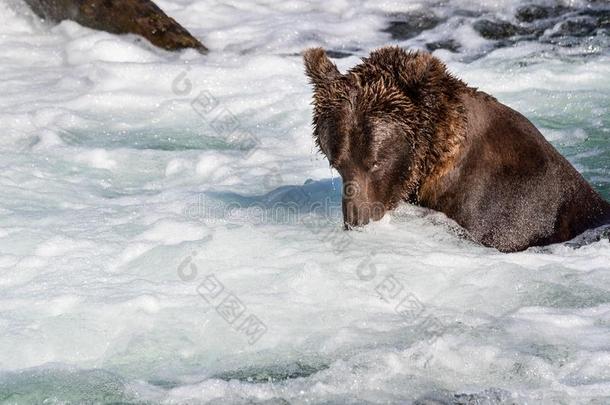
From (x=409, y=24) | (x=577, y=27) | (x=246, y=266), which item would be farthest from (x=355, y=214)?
(x=409, y=24)

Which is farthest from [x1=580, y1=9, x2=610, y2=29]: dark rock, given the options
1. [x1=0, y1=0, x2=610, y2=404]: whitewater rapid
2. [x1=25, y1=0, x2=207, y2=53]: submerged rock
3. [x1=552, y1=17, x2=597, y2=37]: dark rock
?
[x1=25, y1=0, x2=207, y2=53]: submerged rock

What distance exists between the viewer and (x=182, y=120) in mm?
9773

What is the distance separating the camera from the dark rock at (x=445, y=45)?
482 inches

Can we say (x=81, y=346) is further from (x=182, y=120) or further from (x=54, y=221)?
(x=182, y=120)

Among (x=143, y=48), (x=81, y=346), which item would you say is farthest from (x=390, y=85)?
(x=143, y=48)

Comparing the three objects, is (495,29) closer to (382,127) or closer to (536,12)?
(536,12)

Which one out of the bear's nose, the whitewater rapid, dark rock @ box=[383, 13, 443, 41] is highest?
dark rock @ box=[383, 13, 443, 41]

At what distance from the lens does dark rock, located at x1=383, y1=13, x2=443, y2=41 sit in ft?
42.9

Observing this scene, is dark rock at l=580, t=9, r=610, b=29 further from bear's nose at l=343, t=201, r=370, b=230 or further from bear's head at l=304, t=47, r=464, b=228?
bear's nose at l=343, t=201, r=370, b=230

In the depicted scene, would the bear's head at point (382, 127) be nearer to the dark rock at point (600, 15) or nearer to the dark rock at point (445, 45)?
the dark rock at point (445, 45)

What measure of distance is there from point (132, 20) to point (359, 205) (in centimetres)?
623

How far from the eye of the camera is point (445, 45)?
12398 millimetres

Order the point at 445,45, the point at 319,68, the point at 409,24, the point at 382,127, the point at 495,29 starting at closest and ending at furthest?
1. the point at 382,127
2. the point at 319,68
3. the point at 445,45
4. the point at 495,29
5. the point at 409,24

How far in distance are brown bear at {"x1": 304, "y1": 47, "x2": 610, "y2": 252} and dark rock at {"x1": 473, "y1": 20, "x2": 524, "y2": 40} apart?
605 cm
